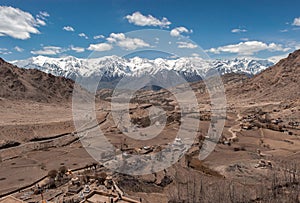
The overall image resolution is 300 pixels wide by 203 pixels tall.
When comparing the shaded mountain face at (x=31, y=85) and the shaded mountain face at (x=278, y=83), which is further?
→ the shaded mountain face at (x=278, y=83)

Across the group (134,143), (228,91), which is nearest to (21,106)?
(134,143)

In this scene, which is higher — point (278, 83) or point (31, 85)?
point (31, 85)

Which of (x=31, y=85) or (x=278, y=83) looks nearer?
(x=31, y=85)

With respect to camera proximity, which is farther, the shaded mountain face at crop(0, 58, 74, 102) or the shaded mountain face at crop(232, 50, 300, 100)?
the shaded mountain face at crop(232, 50, 300, 100)
